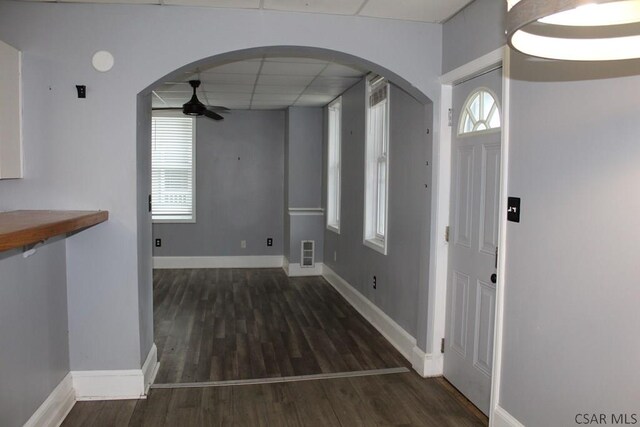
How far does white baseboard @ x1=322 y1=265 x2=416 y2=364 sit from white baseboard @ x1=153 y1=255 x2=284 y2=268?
164cm

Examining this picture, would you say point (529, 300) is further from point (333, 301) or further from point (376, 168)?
point (333, 301)

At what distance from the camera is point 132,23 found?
310 centimetres

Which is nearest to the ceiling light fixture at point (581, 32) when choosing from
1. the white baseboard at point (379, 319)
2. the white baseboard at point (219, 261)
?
the white baseboard at point (379, 319)

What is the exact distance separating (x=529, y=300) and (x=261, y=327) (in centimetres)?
293

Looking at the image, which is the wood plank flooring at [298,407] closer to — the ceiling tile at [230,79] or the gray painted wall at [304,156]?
the ceiling tile at [230,79]

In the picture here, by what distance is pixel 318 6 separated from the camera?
3121 millimetres

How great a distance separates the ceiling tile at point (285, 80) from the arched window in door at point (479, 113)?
93.4 inches

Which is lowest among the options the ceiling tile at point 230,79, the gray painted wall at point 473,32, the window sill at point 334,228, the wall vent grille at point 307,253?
the wall vent grille at point 307,253

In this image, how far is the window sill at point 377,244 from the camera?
4664 millimetres

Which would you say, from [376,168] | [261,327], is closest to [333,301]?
[261,327]

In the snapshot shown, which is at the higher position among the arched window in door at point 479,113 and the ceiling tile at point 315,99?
the ceiling tile at point 315,99

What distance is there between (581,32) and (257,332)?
12.9 feet

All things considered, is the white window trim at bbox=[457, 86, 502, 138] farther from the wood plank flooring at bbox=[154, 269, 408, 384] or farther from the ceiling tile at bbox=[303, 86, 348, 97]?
the ceiling tile at bbox=[303, 86, 348, 97]

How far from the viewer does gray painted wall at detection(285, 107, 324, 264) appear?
7402mm
